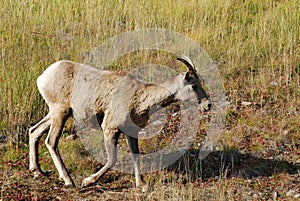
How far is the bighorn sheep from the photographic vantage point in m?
5.89

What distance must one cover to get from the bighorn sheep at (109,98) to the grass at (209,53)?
0.51 m

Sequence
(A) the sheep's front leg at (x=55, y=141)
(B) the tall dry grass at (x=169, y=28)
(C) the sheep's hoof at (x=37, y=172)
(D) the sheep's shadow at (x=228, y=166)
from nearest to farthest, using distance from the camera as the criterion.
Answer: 1. (A) the sheep's front leg at (x=55, y=141)
2. (C) the sheep's hoof at (x=37, y=172)
3. (D) the sheep's shadow at (x=228, y=166)
4. (B) the tall dry grass at (x=169, y=28)

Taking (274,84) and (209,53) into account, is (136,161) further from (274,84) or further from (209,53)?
(209,53)

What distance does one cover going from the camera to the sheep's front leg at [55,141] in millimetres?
6012

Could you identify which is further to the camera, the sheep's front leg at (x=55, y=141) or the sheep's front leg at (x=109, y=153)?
the sheep's front leg at (x=55, y=141)

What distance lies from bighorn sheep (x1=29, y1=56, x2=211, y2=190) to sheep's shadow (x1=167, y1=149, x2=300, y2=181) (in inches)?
28.5

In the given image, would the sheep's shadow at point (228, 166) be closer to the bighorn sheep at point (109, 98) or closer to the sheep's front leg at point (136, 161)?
the sheep's front leg at point (136, 161)

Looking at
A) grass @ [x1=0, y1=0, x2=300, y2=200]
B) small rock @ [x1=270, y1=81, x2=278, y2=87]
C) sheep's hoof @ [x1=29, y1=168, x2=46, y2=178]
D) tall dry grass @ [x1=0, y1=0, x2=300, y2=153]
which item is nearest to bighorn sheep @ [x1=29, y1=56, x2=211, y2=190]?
sheep's hoof @ [x1=29, y1=168, x2=46, y2=178]

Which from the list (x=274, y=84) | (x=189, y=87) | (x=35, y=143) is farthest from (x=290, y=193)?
(x=35, y=143)

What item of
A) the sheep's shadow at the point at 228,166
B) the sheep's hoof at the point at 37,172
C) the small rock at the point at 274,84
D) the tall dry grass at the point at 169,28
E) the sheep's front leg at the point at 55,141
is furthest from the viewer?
the small rock at the point at 274,84

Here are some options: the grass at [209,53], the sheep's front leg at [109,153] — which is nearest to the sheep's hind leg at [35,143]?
the grass at [209,53]

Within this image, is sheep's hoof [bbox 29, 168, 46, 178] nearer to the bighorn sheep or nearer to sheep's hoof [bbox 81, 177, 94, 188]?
the bighorn sheep

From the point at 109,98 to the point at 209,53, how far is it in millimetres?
3517

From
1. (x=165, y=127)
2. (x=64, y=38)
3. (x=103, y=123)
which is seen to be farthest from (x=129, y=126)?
(x=64, y=38)
